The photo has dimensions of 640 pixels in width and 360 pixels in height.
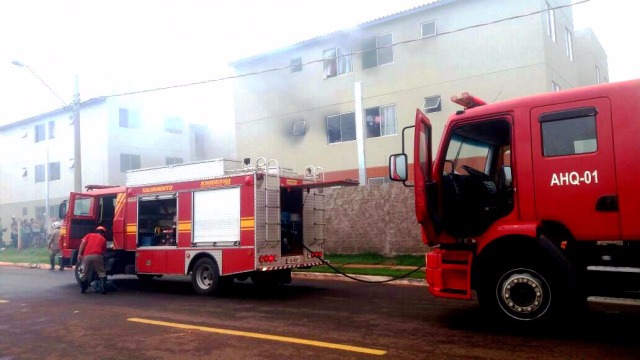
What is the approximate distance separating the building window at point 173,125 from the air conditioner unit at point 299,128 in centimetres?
1174

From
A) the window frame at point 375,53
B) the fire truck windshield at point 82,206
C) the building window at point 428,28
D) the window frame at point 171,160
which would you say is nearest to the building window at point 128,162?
the window frame at point 171,160

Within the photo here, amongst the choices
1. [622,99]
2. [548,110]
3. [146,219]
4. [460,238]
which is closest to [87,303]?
[146,219]

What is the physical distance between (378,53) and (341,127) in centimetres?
323

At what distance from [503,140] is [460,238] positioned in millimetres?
1409

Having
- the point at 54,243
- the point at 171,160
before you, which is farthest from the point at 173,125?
the point at 54,243

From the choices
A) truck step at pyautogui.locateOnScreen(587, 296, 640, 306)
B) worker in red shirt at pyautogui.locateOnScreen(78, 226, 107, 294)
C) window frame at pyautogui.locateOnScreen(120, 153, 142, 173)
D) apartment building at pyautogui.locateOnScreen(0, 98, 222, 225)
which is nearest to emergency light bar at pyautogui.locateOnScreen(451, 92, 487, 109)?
truck step at pyautogui.locateOnScreen(587, 296, 640, 306)

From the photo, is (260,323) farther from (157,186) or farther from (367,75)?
(367,75)

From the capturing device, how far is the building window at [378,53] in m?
20.0

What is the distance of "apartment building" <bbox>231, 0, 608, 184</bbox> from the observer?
17.2 metres

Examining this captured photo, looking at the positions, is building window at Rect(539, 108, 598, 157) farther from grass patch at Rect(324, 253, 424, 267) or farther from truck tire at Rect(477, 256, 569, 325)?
grass patch at Rect(324, 253, 424, 267)

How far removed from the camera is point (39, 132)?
3234 centimetres

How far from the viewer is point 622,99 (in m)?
5.46

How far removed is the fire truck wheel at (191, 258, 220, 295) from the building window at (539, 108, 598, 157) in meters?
6.27

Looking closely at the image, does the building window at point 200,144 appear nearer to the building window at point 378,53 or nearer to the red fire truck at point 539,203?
the building window at point 378,53
